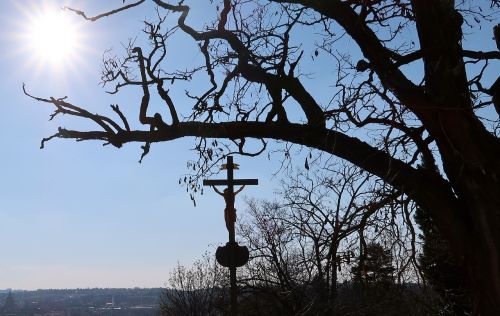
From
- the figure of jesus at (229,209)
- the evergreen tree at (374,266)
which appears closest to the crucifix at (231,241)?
the figure of jesus at (229,209)

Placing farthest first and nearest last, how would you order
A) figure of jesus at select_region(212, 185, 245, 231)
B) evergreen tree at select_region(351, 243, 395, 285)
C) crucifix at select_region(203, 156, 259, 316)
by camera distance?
figure of jesus at select_region(212, 185, 245, 231)
crucifix at select_region(203, 156, 259, 316)
evergreen tree at select_region(351, 243, 395, 285)

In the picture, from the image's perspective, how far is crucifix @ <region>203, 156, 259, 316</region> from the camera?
1186 cm

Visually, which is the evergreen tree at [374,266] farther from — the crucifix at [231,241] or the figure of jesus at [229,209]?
the figure of jesus at [229,209]

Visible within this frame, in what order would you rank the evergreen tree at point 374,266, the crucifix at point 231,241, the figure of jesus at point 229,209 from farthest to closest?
the figure of jesus at point 229,209, the crucifix at point 231,241, the evergreen tree at point 374,266

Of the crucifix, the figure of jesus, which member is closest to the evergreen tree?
the crucifix

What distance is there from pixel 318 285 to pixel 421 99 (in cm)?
1382

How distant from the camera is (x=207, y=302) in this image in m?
32.1

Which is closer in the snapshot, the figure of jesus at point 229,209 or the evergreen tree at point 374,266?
the evergreen tree at point 374,266

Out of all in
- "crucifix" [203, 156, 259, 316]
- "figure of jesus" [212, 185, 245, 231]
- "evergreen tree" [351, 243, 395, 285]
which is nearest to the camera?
"evergreen tree" [351, 243, 395, 285]

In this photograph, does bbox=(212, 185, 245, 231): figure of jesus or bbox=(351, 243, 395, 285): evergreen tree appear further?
bbox=(212, 185, 245, 231): figure of jesus

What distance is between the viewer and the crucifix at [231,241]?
11859 millimetres

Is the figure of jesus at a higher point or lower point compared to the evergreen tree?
higher

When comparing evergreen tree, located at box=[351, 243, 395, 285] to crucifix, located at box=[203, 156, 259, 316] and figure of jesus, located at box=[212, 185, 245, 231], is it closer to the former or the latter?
crucifix, located at box=[203, 156, 259, 316]

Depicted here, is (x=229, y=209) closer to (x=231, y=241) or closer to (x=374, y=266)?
(x=231, y=241)
